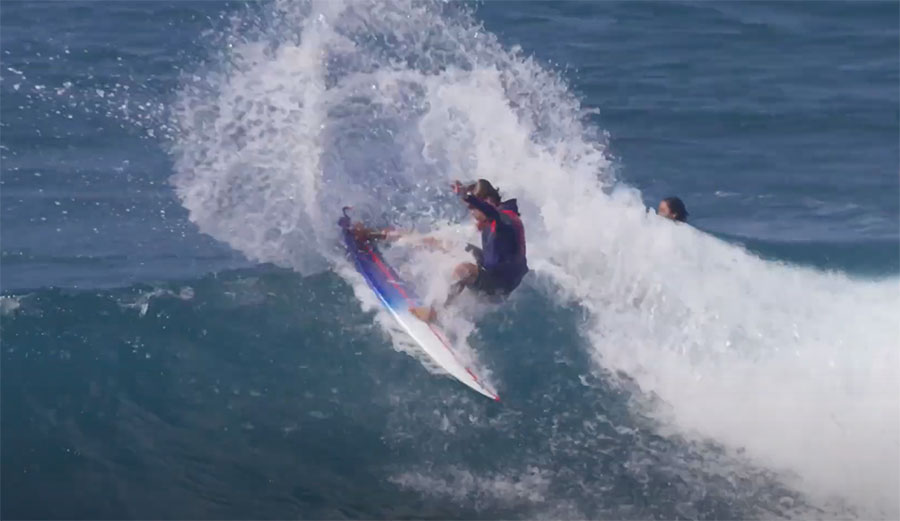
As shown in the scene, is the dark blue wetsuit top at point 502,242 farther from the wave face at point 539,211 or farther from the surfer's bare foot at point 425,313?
the wave face at point 539,211

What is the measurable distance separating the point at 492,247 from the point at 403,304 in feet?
3.76

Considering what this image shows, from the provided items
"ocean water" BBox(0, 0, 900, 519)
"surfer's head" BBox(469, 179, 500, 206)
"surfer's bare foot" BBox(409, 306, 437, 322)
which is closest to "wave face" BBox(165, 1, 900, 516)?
"ocean water" BBox(0, 0, 900, 519)

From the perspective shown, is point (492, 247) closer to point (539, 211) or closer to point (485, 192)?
point (485, 192)

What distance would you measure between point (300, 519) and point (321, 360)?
7.04 feet

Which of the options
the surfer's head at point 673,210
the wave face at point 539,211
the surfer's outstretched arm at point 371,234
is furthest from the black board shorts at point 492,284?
the surfer's head at point 673,210

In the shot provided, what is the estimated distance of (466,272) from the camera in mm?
11078

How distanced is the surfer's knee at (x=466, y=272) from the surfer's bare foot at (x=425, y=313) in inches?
14.9

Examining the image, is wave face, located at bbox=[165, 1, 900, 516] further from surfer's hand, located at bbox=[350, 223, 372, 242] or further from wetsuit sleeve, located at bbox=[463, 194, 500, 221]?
wetsuit sleeve, located at bbox=[463, 194, 500, 221]

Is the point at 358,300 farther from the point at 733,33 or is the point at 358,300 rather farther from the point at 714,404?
the point at 733,33

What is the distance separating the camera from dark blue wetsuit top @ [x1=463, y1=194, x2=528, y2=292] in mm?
10648

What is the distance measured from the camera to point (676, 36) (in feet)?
61.8

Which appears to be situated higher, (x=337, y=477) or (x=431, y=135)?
A: (x=431, y=135)

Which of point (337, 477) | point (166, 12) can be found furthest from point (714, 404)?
point (166, 12)

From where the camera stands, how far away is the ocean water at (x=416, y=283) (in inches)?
372
